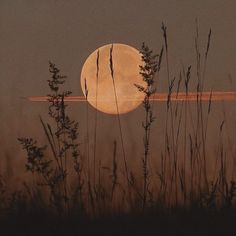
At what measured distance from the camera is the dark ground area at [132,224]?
2.18 meters

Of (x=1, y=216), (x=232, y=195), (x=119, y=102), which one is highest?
(x=119, y=102)

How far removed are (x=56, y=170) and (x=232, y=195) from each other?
0.89 meters

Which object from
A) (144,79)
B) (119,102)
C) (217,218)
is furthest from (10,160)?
(217,218)

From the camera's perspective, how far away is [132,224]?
2287 mm

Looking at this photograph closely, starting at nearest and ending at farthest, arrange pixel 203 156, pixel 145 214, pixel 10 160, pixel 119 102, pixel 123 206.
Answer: pixel 145 214, pixel 123 206, pixel 203 156, pixel 10 160, pixel 119 102

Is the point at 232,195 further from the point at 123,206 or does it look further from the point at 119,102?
the point at 119,102

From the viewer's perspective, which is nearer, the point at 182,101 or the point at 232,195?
the point at 232,195

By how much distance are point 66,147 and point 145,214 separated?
0.53 m

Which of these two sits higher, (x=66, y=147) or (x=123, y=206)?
(x=66, y=147)

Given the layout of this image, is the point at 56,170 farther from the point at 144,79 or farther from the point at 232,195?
the point at 232,195

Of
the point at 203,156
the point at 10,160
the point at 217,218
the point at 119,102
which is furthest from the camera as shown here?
the point at 119,102

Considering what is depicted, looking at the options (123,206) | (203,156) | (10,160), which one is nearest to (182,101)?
(203,156)

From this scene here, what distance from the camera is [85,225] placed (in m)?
2.29

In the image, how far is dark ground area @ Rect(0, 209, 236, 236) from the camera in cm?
218
